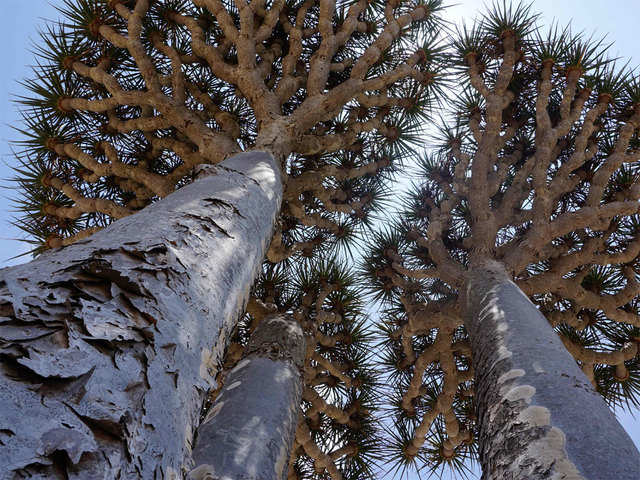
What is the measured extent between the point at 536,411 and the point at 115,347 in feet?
5.40

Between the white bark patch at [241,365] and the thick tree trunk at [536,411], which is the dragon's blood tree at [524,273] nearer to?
the thick tree trunk at [536,411]

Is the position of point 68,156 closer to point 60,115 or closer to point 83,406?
point 60,115

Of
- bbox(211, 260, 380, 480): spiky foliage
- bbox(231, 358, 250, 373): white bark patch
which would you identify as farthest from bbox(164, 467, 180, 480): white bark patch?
bbox(211, 260, 380, 480): spiky foliage

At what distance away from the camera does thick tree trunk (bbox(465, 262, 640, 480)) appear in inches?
60.9

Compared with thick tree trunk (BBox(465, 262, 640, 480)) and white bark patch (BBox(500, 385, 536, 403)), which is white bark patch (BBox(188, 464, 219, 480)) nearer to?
thick tree trunk (BBox(465, 262, 640, 480))

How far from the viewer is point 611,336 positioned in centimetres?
539

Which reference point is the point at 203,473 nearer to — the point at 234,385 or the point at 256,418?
the point at 256,418

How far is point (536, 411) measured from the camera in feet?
6.11

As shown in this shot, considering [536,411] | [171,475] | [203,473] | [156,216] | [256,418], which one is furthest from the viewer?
[256,418]

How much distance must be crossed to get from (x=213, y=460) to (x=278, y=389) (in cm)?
89

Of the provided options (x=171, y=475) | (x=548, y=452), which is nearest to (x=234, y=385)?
(x=548, y=452)

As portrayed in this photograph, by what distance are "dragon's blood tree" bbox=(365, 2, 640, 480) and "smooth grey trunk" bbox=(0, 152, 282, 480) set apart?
123cm

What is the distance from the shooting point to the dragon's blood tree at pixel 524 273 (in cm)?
187

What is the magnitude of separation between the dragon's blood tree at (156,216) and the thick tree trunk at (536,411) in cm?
114
